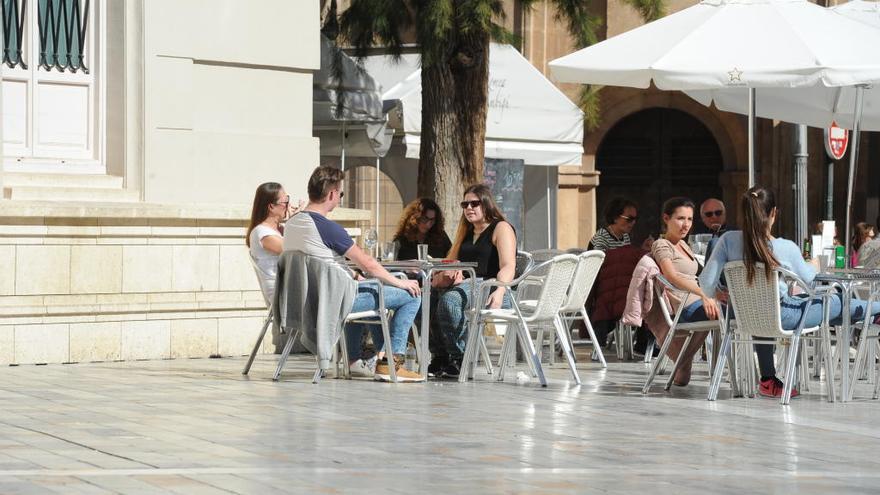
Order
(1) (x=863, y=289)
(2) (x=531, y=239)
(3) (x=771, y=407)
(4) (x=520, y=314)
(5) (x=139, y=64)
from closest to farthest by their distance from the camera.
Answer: (3) (x=771, y=407), (4) (x=520, y=314), (1) (x=863, y=289), (5) (x=139, y=64), (2) (x=531, y=239)

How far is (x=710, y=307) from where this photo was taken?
11.0 m

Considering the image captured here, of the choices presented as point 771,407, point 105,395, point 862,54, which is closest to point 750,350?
point 771,407

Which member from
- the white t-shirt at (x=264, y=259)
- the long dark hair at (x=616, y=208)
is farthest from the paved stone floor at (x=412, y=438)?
the long dark hair at (x=616, y=208)

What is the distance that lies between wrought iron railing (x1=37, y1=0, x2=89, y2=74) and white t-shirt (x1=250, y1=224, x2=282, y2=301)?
2.76 meters

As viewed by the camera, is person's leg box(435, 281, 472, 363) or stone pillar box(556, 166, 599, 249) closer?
person's leg box(435, 281, 472, 363)

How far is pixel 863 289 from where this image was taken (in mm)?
12297

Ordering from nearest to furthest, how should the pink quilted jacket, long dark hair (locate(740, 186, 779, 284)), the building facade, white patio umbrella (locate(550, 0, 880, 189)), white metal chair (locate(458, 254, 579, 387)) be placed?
long dark hair (locate(740, 186, 779, 284))
white metal chair (locate(458, 254, 579, 387))
white patio umbrella (locate(550, 0, 880, 189))
the pink quilted jacket
the building facade

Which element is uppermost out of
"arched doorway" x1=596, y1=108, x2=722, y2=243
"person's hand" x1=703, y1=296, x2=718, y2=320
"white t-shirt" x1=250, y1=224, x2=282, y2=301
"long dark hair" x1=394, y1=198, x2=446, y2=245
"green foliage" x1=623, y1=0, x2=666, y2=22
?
"green foliage" x1=623, y1=0, x2=666, y2=22

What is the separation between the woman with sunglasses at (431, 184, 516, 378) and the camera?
11930mm

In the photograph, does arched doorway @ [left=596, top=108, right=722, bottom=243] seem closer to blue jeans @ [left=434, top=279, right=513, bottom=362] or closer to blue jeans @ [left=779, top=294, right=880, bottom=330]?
blue jeans @ [left=434, top=279, right=513, bottom=362]

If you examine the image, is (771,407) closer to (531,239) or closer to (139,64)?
(139,64)

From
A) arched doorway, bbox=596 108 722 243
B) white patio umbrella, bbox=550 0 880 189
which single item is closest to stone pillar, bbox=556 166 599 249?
arched doorway, bbox=596 108 722 243

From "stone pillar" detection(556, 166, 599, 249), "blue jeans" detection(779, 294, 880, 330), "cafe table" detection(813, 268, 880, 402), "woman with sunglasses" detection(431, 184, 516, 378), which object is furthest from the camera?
"stone pillar" detection(556, 166, 599, 249)

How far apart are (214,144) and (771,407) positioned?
227 inches
